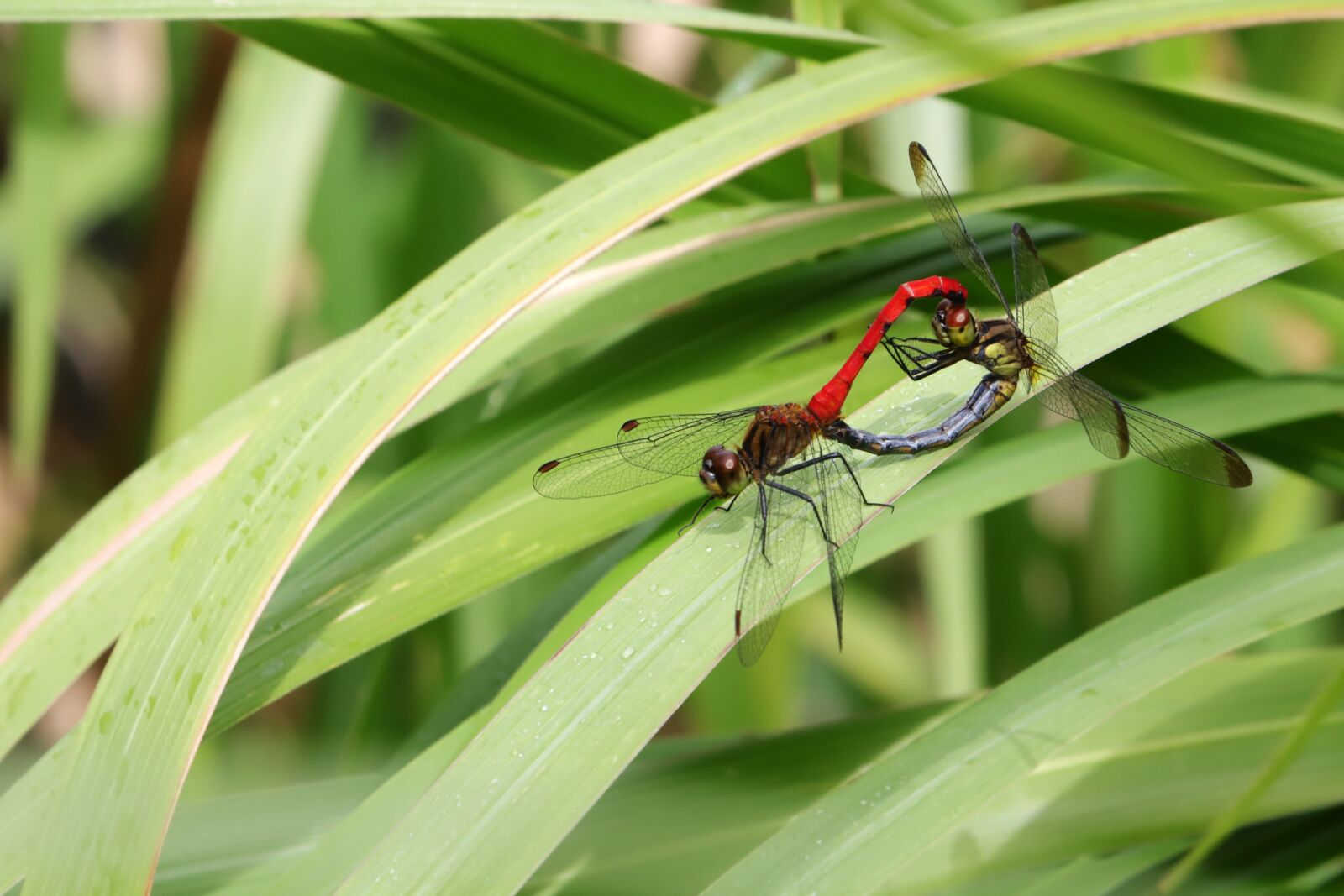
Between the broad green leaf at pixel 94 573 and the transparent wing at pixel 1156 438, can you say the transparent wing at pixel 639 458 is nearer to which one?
the broad green leaf at pixel 94 573

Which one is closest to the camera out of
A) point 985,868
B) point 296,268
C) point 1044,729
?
point 1044,729

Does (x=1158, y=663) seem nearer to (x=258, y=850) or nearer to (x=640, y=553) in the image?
(x=640, y=553)

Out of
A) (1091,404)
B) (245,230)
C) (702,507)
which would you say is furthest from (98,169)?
(1091,404)

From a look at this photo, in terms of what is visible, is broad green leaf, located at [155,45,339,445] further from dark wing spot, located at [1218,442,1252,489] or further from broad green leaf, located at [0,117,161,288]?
dark wing spot, located at [1218,442,1252,489]

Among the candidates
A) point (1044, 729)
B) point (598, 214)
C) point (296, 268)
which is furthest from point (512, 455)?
point (296, 268)

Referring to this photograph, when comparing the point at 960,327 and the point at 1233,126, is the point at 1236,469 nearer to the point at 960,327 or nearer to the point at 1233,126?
the point at 960,327

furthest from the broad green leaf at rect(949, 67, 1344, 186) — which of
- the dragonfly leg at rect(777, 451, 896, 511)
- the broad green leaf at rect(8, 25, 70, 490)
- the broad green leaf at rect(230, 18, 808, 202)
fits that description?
the broad green leaf at rect(8, 25, 70, 490)
